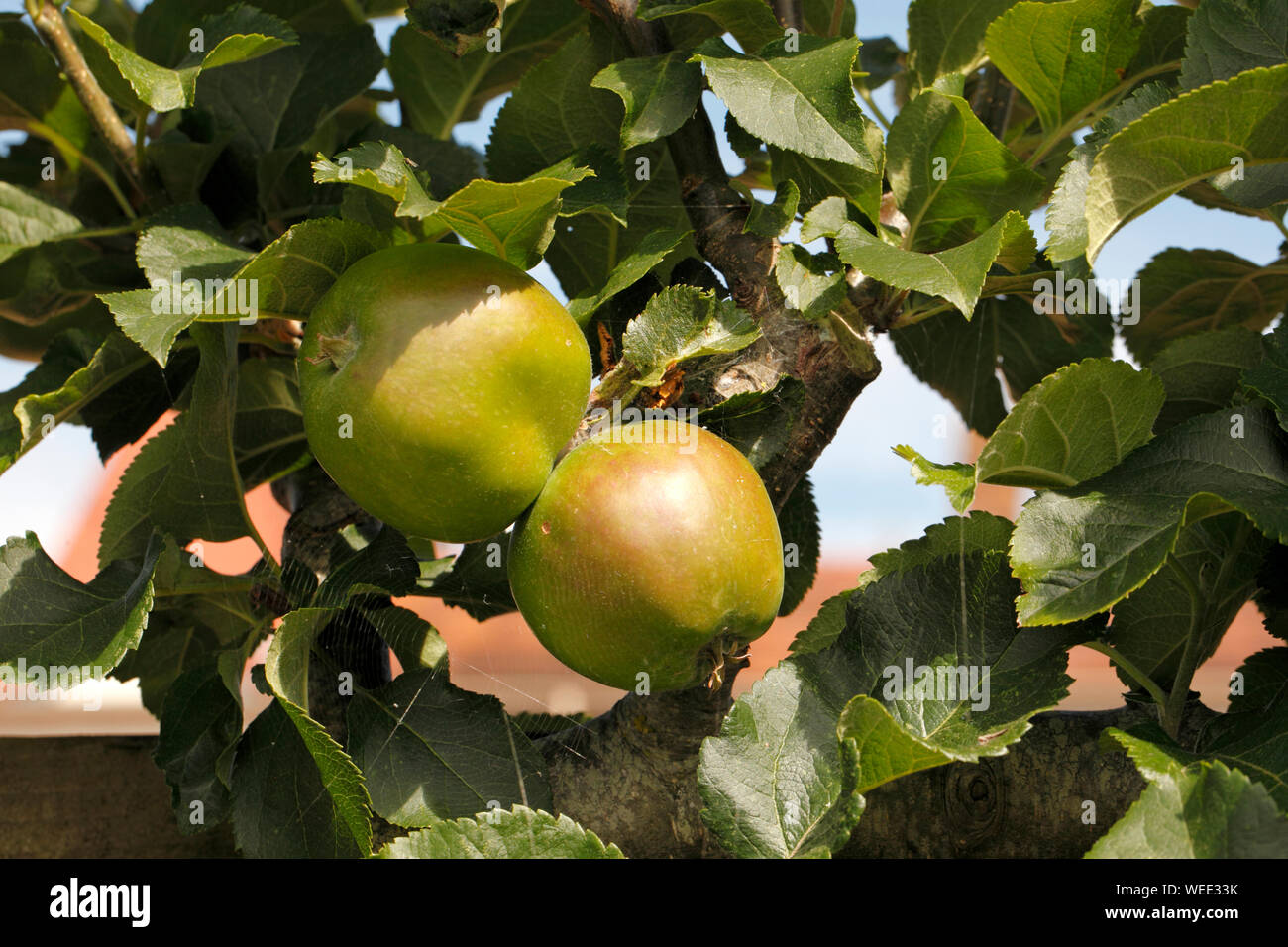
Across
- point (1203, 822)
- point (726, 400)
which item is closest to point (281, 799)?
point (726, 400)

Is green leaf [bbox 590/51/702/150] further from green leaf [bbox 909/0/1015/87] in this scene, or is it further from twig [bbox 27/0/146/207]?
twig [bbox 27/0/146/207]

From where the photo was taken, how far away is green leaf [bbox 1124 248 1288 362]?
0.58 m

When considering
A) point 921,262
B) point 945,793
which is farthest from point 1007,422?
point 945,793

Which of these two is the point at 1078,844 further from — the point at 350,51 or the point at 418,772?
the point at 350,51

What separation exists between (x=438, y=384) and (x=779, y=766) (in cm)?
19

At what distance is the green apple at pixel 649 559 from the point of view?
0.36 metres

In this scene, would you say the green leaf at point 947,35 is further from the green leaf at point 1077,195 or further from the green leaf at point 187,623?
the green leaf at point 187,623

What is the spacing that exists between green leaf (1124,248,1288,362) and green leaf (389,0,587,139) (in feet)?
1.18

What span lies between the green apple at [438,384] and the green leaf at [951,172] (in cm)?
18

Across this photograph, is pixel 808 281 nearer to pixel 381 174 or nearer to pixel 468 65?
pixel 381 174

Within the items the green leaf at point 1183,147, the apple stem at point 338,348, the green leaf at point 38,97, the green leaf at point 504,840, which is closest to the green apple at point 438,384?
the apple stem at point 338,348

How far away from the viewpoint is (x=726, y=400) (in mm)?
428

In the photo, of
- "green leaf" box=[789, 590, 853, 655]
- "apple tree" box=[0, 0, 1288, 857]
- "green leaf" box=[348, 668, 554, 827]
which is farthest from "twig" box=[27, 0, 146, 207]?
"green leaf" box=[789, 590, 853, 655]

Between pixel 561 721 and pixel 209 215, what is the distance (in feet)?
1.02
